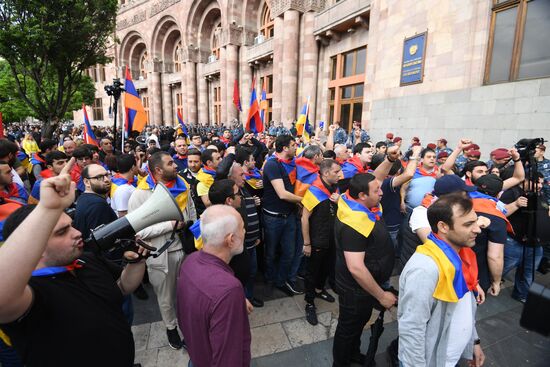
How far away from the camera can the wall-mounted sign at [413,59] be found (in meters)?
8.17

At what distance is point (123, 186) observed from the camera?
3.24 m

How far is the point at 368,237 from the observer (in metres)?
2.14

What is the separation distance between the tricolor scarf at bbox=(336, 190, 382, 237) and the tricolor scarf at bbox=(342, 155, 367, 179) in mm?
1927

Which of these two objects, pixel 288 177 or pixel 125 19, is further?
pixel 125 19

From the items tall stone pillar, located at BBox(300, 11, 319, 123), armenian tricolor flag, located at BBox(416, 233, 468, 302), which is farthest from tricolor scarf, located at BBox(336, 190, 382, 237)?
tall stone pillar, located at BBox(300, 11, 319, 123)

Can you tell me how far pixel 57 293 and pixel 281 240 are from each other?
2.65 meters

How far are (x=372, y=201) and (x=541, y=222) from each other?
2.86 m

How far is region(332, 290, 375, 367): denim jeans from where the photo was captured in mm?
2254

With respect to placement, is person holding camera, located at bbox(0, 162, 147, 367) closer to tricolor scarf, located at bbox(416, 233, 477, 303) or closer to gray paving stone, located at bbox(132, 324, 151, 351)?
gray paving stone, located at bbox(132, 324, 151, 351)

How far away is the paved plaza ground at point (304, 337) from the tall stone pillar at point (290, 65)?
40.6ft

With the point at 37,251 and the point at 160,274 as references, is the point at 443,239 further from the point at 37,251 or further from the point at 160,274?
the point at 160,274

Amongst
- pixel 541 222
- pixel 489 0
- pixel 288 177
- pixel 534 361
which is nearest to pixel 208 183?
pixel 288 177

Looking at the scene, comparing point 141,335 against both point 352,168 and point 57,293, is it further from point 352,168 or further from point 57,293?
point 352,168

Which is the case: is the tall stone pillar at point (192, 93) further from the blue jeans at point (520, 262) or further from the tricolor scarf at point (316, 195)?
the blue jeans at point (520, 262)
